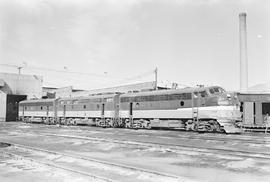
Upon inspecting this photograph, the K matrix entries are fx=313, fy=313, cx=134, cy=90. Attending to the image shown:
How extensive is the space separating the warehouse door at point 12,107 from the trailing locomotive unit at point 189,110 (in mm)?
39568

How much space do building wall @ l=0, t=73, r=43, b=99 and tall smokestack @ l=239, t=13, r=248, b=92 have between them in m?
39.6

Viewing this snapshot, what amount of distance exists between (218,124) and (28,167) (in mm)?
16684

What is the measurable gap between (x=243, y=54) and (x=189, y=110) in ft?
108

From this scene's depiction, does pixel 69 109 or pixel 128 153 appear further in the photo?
pixel 69 109

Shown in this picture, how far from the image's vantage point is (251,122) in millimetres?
34156

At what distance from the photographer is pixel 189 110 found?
25.9 m

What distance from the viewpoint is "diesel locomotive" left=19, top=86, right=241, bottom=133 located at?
79.8ft

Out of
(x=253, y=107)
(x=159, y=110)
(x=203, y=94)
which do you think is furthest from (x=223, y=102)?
(x=253, y=107)

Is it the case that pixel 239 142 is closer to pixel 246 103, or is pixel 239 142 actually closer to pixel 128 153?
pixel 128 153

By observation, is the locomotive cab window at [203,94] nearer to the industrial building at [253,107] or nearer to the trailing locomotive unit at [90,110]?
the industrial building at [253,107]

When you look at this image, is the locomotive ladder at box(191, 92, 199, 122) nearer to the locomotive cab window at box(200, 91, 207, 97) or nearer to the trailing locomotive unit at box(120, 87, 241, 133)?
the trailing locomotive unit at box(120, 87, 241, 133)

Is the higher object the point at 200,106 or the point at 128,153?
the point at 200,106

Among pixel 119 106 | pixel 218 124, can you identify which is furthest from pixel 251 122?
pixel 119 106

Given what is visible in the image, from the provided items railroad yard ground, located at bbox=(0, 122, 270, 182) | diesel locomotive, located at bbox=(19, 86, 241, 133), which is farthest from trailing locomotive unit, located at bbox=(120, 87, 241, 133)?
railroad yard ground, located at bbox=(0, 122, 270, 182)
